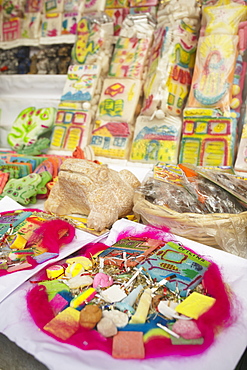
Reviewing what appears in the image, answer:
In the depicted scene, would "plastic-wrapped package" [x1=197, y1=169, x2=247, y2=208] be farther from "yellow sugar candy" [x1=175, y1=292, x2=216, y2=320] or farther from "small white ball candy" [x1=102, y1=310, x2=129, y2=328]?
"small white ball candy" [x1=102, y1=310, x2=129, y2=328]

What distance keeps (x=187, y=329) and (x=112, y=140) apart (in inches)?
57.1

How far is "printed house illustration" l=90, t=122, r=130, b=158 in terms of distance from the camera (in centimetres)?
187

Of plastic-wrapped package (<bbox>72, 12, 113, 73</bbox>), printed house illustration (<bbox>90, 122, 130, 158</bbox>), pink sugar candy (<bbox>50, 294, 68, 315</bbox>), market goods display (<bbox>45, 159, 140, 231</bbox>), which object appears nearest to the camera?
pink sugar candy (<bbox>50, 294, 68, 315</bbox>)

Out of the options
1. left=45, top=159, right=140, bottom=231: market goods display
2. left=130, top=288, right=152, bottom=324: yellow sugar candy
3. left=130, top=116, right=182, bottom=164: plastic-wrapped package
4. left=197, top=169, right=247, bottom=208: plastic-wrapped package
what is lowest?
left=130, top=288, right=152, bottom=324: yellow sugar candy

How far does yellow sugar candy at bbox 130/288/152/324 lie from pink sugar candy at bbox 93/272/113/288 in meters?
0.10

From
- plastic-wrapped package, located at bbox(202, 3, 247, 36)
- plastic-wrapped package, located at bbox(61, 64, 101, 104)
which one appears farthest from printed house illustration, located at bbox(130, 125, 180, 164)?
plastic-wrapped package, located at bbox(202, 3, 247, 36)

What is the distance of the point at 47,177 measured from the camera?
157cm

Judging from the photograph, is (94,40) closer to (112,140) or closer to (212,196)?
(112,140)

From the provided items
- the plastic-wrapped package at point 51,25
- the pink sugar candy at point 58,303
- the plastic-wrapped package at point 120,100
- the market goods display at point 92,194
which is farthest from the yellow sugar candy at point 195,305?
the plastic-wrapped package at point 51,25

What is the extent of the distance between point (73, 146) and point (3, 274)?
1278 millimetres

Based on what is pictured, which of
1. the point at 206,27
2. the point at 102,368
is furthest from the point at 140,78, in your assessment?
the point at 102,368

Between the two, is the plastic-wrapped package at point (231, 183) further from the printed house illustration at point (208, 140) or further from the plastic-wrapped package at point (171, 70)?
the plastic-wrapped package at point (171, 70)

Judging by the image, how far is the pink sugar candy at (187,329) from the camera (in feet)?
1.87

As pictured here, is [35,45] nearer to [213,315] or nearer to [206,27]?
[206,27]
